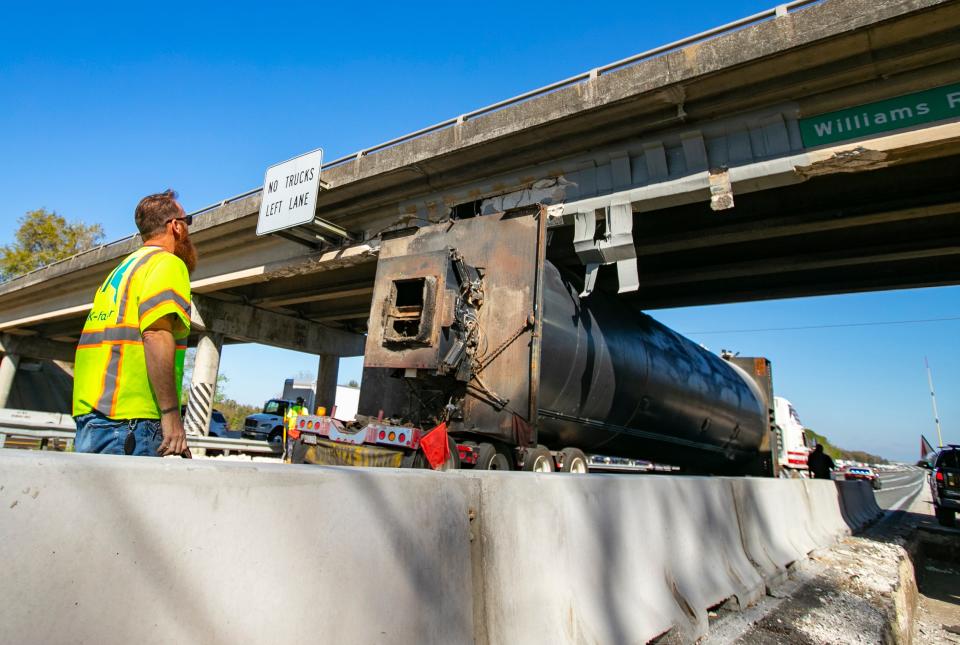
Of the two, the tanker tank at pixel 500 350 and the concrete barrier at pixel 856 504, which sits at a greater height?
the tanker tank at pixel 500 350

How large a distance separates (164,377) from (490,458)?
189 inches

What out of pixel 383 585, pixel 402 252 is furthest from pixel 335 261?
pixel 383 585

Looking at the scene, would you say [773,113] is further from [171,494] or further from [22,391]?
[22,391]

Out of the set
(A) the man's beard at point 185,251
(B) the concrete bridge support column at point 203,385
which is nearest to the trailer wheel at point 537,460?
(A) the man's beard at point 185,251

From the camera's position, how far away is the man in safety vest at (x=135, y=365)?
221cm

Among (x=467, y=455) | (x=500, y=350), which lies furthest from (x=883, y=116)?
(x=467, y=455)

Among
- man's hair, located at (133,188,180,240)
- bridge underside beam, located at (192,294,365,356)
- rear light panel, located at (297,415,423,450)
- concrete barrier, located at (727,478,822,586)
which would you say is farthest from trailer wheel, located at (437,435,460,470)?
bridge underside beam, located at (192,294,365,356)

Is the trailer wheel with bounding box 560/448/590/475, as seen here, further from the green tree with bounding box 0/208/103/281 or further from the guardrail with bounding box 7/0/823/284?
the green tree with bounding box 0/208/103/281

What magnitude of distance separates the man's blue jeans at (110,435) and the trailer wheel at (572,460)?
6094 mm

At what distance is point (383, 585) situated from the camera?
1508 millimetres

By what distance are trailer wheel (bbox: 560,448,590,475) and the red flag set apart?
2.18 meters

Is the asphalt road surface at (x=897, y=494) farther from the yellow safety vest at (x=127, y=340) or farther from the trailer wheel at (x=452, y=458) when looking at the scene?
the yellow safety vest at (x=127, y=340)

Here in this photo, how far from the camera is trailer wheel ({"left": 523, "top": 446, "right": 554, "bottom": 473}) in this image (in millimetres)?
6859

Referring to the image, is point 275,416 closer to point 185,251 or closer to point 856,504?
point 856,504
